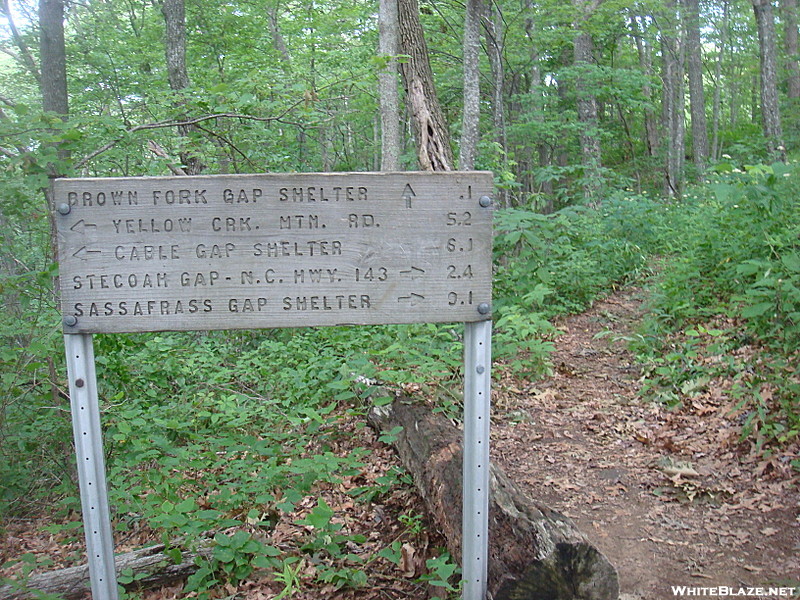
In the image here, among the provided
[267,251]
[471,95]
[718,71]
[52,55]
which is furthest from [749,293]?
[718,71]

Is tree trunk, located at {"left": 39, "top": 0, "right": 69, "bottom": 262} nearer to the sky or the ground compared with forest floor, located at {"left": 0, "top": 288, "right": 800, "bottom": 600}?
nearer to the sky

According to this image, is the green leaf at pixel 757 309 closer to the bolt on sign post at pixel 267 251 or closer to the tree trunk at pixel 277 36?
the bolt on sign post at pixel 267 251

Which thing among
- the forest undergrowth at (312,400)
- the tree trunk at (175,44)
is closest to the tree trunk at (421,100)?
the forest undergrowth at (312,400)

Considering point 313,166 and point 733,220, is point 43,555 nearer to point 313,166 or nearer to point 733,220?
point 733,220

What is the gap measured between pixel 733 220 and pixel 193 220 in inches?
257

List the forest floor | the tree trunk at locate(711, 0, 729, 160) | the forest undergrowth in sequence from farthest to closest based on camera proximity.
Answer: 1. the tree trunk at locate(711, 0, 729, 160)
2. the forest undergrowth
3. the forest floor

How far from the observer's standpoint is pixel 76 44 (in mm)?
11711

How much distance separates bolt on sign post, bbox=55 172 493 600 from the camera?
2.46 meters

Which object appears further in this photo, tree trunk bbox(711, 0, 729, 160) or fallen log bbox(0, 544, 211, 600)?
tree trunk bbox(711, 0, 729, 160)

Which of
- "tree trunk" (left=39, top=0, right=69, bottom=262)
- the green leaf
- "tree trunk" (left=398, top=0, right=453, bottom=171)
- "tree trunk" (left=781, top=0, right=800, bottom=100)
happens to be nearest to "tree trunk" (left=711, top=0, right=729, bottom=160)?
"tree trunk" (left=781, top=0, right=800, bottom=100)

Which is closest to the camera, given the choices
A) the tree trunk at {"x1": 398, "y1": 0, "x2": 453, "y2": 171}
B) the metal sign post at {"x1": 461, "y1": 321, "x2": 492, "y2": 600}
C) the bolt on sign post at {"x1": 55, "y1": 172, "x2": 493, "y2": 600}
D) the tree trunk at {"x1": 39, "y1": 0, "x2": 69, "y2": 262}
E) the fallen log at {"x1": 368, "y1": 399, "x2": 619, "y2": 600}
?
the bolt on sign post at {"x1": 55, "y1": 172, "x2": 493, "y2": 600}

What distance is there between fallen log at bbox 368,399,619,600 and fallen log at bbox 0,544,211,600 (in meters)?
1.32

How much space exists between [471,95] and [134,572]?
7.96m

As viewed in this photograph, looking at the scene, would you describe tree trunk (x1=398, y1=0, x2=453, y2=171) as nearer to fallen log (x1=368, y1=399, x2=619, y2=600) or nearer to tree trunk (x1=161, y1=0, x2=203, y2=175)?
tree trunk (x1=161, y1=0, x2=203, y2=175)
